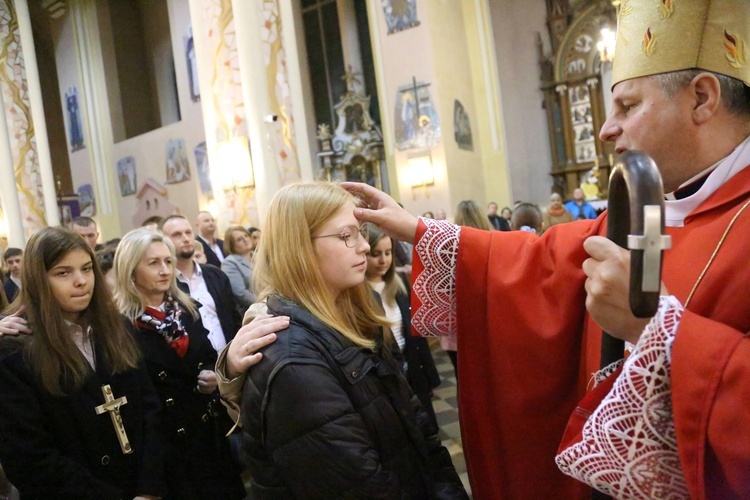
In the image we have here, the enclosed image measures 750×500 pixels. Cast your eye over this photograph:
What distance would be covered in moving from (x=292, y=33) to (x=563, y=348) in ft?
19.7

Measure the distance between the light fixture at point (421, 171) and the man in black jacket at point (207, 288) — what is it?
8.19 meters

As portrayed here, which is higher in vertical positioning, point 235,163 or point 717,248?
point 235,163

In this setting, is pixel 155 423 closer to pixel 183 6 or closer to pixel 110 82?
pixel 183 6

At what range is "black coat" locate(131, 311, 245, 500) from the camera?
2.58 meters

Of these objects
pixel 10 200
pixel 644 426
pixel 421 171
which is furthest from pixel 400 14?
pixel 644 426

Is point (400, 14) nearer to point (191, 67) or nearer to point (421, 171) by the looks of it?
point (421, 171)

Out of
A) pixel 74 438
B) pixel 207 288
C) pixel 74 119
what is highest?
pixel 74 119

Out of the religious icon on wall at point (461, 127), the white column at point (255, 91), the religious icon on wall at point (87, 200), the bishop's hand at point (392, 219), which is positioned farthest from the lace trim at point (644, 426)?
the religious icon on wall at point (87, 200)

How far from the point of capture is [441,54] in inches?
474

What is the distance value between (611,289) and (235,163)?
5.72 meters

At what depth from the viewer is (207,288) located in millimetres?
3611

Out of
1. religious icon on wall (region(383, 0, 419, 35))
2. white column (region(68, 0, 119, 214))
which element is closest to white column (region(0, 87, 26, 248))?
white column (region(68, 0, 119, 214))

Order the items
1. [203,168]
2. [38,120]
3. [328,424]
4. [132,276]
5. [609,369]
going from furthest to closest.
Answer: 1. [203,168]
2. [38,120]
3. [132,276]
4. [328,424]
5. [609,369]

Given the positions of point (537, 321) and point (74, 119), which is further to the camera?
point (74, 119)
